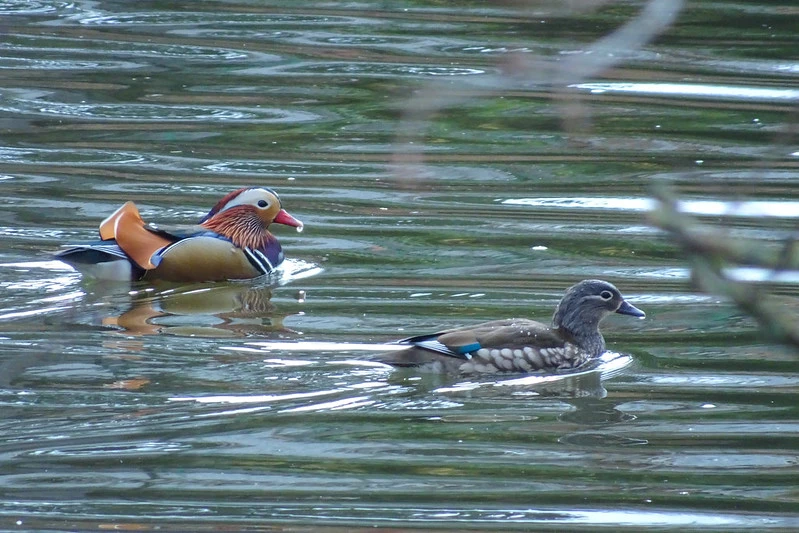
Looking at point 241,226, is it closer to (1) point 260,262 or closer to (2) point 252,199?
(2) point 252,199

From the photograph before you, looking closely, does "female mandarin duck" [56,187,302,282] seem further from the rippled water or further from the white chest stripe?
the rippled water

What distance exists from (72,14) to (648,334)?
31.0ft

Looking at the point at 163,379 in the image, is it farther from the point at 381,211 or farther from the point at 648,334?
the point at 381,211

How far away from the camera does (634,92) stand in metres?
13.0

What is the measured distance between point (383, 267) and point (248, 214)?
122 centimetres

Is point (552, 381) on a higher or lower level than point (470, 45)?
lower

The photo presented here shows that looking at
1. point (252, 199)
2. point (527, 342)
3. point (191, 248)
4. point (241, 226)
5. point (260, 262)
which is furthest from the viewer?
point (252, 199)

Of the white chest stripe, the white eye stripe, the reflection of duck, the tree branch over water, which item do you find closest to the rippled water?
the reflection of duck

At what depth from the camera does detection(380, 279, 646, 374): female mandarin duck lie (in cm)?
694

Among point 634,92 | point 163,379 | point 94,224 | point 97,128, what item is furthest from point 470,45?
point 163,379

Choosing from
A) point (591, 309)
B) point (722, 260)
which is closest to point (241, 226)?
point (591, 309)

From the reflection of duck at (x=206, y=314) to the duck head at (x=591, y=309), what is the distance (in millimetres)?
1479

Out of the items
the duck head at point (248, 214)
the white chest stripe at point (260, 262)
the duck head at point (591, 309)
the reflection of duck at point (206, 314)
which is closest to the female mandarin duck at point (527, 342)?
the duck head at point (591, 309)

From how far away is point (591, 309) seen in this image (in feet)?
24.7
